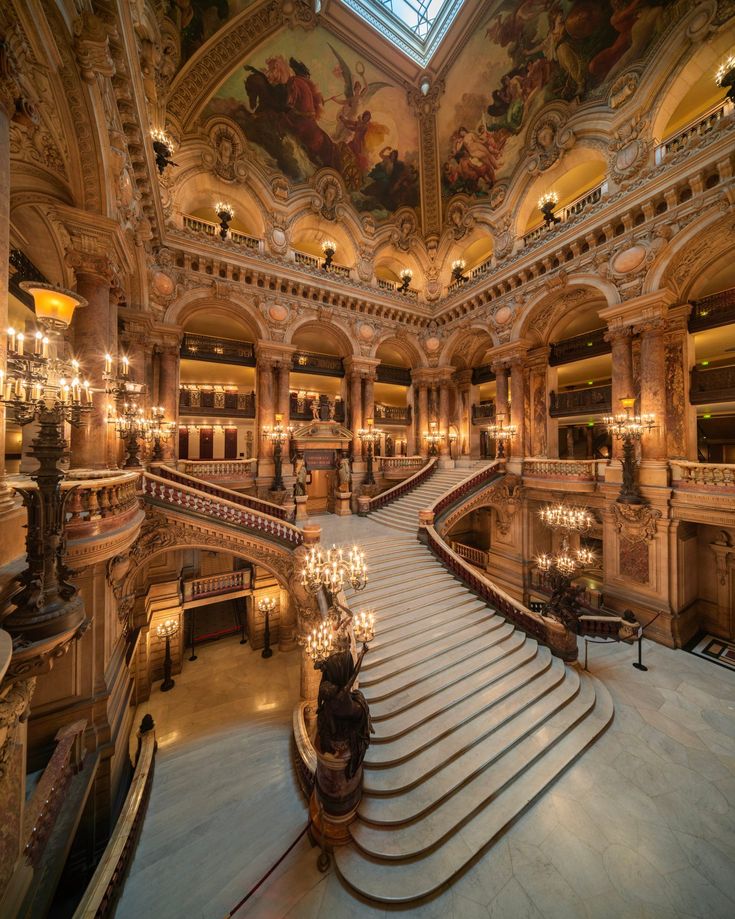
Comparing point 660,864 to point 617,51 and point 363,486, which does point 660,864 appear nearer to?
point 363,486

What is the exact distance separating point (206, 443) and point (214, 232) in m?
9.88

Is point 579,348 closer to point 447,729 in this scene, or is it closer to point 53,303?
point 447,729

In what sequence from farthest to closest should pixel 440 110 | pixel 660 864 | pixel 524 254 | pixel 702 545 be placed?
pixel 440 110 < pixel 524 254 < pixel 702 545 < pixel 660 864

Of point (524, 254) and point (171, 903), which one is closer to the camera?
point (171, 903)

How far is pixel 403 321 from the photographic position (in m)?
18.0

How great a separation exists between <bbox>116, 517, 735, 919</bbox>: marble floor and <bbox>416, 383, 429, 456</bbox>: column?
12.6m

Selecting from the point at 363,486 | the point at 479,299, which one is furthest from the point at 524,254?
the point at 363,486

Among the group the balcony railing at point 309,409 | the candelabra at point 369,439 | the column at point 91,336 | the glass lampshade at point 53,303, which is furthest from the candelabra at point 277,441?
the glass lampshade at point 53,303

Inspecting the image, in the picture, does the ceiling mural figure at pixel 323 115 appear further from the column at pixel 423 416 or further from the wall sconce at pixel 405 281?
the column at pixel 423 416

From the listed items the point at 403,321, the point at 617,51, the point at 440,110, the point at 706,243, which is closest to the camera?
the point at 706,243

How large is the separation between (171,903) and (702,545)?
48.8ft

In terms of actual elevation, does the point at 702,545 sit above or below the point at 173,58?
below

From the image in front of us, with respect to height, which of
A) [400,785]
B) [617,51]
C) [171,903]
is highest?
[617,51]

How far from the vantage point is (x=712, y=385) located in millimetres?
10102
